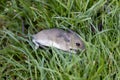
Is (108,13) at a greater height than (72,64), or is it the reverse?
(108,13)

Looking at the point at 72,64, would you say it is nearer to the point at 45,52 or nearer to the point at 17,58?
the point at 45,52

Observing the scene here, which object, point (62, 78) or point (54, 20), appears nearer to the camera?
point (62, 78)

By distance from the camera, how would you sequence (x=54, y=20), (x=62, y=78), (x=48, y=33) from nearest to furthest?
(x=62, y=78), (x=48, y=33), (x=54, y=20)

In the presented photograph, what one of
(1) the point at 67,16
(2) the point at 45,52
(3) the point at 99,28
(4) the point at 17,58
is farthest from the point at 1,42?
(3) the point at 99,28
